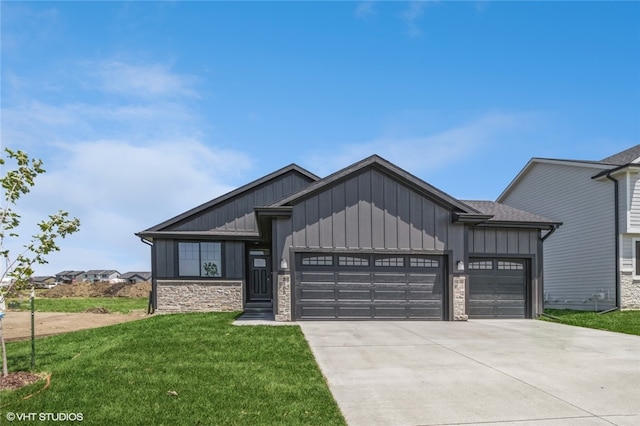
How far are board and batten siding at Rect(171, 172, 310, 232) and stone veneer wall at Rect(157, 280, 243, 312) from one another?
2238mm

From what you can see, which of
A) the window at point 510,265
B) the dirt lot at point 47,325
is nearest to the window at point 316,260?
the window at point 510,265

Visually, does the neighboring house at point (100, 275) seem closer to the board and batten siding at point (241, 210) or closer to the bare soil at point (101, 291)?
the bare soil at point (101, 291)

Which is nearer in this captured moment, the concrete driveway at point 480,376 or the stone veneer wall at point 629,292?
the concrete driveway at point 480,376

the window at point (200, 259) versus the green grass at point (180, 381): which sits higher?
the window at point (200, 259)

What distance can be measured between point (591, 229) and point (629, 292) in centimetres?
294

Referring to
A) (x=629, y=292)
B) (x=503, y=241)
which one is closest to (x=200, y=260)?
(x=503, y=241)

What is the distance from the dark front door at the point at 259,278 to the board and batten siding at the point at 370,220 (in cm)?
566

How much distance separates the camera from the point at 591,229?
18.2 metres

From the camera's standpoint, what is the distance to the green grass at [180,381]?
4684 millimetres

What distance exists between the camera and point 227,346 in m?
8.30

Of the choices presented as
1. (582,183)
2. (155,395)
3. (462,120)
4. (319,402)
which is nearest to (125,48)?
(155,395)

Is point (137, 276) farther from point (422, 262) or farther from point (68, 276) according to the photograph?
point (422, 262)

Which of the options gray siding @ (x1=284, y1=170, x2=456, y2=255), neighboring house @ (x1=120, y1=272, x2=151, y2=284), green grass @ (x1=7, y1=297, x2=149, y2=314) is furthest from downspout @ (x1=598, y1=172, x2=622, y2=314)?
neighboring house @ (x1=120, y1=272, x2=151, y2=284)

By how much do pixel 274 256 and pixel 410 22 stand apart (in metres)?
7.85
